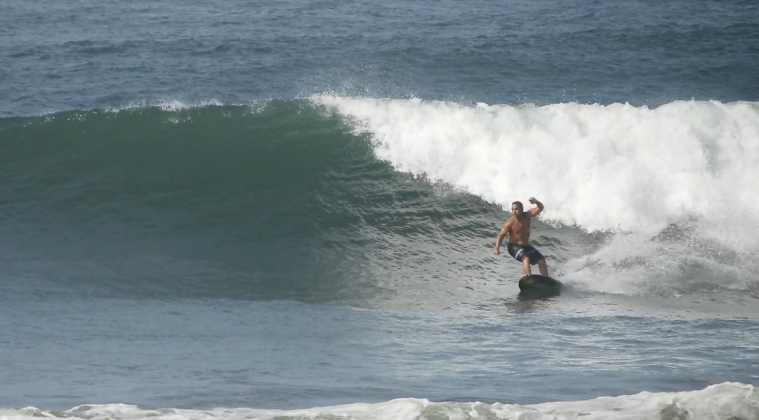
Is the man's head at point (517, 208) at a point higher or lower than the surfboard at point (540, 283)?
higher

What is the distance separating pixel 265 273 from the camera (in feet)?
41.6

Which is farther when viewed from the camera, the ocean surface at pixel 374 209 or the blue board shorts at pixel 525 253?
the blue board shorts at pixel 525 253

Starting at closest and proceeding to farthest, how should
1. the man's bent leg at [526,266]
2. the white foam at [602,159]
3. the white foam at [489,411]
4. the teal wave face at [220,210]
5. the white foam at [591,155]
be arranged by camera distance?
the white foam at [489,411]
the man's bent leg at [526,266]
the teal wave face at [220,210]
the white foam at [602,159]
the white foam at [591,155]

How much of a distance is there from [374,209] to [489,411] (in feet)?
27.3

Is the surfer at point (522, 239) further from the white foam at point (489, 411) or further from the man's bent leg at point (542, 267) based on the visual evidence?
the white foam at point (489, 411)

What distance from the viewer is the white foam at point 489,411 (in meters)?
6.32

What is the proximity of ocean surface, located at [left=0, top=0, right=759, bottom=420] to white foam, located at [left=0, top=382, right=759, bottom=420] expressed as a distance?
2cm

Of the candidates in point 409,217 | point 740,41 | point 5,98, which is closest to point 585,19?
point 740,41

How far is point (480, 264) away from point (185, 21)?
1374 centimetres

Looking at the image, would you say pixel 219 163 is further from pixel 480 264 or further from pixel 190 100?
pixel 480 264

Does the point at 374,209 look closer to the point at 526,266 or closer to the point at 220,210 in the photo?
the point at 220,210

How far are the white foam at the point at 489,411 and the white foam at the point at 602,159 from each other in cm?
636

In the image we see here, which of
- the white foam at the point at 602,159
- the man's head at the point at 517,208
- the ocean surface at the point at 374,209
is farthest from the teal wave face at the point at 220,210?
the man's head at the point at 517,208

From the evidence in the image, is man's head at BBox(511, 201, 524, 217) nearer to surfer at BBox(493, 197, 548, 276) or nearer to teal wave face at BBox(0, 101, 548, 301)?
surfer at BBox(493, 197, 548, 276)
